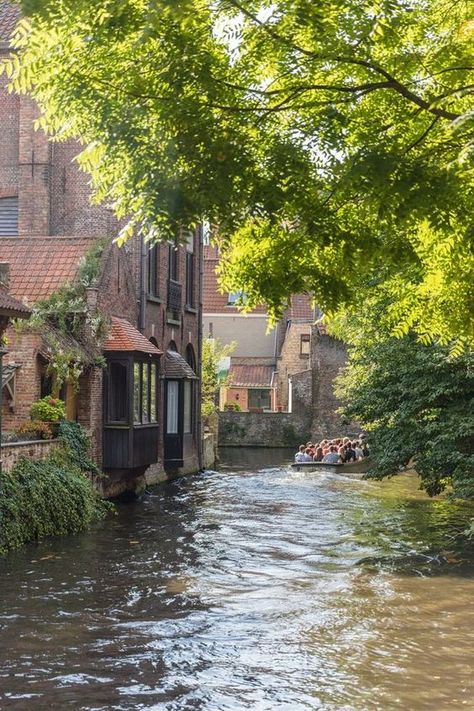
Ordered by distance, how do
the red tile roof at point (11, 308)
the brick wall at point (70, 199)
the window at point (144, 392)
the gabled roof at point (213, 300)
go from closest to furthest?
the red tile roof at point (11, 308)
the window at point (144, 392)
the brick wall at point (70, 199)
the gabled roof at point (213, 300)

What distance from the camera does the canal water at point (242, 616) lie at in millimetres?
9680

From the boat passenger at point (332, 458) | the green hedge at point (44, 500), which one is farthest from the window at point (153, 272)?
the boat passenger at point (332, 458)

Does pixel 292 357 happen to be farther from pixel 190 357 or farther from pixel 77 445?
pixel 77 445

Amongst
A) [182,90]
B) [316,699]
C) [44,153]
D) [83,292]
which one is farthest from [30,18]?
[44,153]

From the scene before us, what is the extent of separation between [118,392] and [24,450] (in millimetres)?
6393

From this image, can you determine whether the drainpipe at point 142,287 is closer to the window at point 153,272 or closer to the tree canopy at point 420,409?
the window at point 153,272

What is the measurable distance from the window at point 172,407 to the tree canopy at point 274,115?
22266mm

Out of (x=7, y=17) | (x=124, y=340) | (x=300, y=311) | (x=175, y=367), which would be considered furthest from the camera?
(x=300, y=311)

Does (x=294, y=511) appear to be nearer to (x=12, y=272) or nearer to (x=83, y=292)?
(x=83, y=292)

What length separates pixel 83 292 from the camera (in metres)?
23.3

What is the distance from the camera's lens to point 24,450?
1866cm

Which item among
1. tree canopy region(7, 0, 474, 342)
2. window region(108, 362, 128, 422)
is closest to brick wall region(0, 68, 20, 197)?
window region(108, 362, 128, 422)

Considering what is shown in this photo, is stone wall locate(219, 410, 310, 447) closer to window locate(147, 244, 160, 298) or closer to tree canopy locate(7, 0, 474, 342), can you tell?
window locate(147, 244, 160, 298)

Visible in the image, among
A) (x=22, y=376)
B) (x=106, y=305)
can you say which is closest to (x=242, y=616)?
(x=22, y=376)
